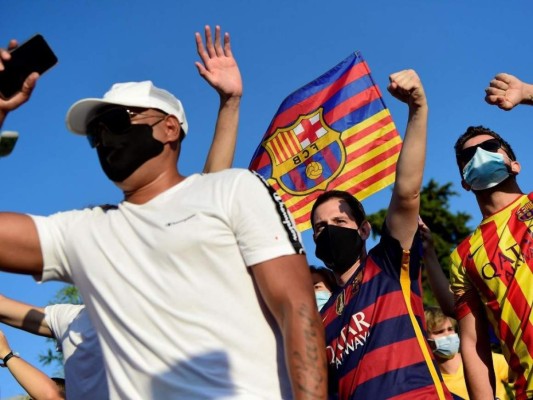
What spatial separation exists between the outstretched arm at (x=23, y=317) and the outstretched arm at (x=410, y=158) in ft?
8.19

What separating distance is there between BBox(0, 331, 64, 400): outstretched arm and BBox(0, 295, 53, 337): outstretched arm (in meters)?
0.79

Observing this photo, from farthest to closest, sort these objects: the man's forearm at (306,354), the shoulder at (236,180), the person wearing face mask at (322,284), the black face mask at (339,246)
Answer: the person wearing face mask at (322,284), the black face mask at (339,246), the shoulder at (236,180), the man's forearm at (306,354)

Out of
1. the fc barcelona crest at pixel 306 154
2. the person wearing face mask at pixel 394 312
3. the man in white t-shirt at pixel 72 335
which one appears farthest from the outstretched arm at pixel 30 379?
the fc barcelona crest at pixel 306 154

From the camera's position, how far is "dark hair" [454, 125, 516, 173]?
5.46 meters

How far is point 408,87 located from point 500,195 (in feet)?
5.42

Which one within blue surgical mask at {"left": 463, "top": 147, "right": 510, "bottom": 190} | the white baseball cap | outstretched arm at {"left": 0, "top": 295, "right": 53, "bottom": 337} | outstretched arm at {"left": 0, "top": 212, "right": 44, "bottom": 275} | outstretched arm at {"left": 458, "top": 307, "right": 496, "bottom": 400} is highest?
the white baseball cap

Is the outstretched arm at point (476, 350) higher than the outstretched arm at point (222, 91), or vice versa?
the outstretched arm at point (222, 91)

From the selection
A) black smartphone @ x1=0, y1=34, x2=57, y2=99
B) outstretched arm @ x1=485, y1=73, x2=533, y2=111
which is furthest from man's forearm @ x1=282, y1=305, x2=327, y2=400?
outstretched arm @ x1=485, y1=73, x2=533, y2=111

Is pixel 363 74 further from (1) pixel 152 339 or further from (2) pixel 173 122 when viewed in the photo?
(1) pixel 152 339

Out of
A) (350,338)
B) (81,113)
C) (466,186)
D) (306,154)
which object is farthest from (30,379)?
(466,186)

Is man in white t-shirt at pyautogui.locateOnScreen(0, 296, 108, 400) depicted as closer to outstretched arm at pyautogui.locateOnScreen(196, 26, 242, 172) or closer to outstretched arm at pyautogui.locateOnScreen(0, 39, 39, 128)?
outstretched arm at pyautogui.locateOnScreen(196, 26, 242, 172)

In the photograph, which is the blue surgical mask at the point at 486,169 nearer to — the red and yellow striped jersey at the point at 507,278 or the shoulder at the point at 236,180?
the red and yellow striped jersey at the point at 507,278

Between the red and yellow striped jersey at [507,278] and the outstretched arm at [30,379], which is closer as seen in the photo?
the red and yellow striped jersey at [507,278]

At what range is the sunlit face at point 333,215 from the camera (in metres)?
4.88
